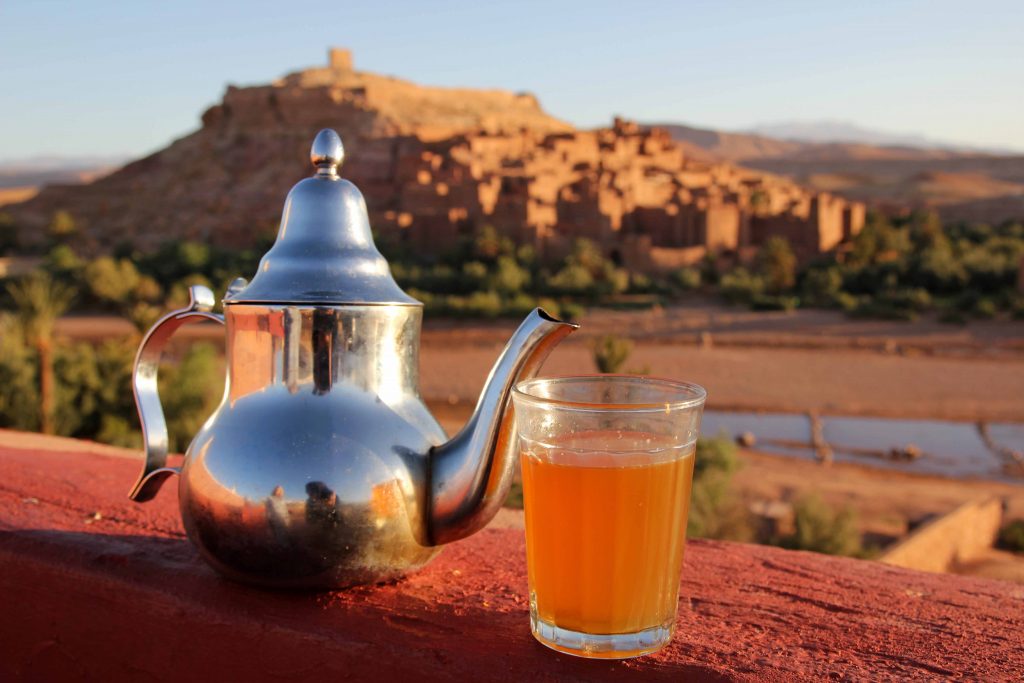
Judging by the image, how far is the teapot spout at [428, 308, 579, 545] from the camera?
3.84 feet

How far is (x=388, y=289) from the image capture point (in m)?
1.25

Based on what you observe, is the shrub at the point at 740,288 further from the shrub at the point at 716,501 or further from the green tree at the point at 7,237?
the green tree at the point at 7,237

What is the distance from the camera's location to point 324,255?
1.23m

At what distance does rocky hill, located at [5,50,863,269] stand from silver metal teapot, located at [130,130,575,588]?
912 inches

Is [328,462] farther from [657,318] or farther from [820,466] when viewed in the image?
[657,318]

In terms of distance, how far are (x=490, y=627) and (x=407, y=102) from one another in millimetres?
44276

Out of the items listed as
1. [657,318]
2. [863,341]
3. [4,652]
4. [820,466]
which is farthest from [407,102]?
[4,652]

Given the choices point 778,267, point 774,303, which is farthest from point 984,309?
point 778,267

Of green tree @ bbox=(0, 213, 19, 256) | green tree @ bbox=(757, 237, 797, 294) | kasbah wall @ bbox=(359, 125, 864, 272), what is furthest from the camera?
green tree @ bbox=(0, 213, 19, 256)

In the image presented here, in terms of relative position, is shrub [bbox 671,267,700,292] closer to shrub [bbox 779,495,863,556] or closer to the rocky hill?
the rocky hill

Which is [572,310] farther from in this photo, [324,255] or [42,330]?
[324,255]

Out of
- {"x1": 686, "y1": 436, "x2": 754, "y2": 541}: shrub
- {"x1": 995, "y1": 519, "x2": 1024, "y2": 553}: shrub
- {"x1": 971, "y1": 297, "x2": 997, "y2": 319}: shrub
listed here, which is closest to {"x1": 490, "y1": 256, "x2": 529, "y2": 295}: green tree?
{"x1": 971, "y1": 297, "x2": 997, "y2": 319}: shrub

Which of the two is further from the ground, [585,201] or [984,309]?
[585,201]

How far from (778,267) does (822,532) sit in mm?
16702
